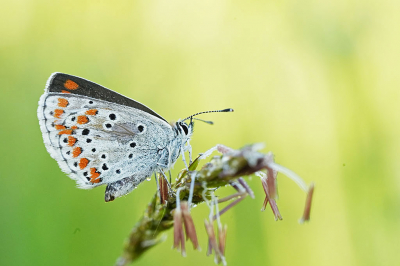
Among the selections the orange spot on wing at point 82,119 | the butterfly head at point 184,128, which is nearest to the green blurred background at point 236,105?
the orange spot on wing at point 82,119

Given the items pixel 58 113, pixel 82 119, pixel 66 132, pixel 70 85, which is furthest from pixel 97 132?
pixel 70 85

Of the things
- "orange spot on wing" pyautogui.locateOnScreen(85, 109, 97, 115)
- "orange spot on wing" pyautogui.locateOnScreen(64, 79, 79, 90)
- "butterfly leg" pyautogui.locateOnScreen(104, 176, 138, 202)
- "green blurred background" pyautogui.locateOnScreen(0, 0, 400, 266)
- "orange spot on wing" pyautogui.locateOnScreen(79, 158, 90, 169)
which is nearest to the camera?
"butterfly leg" pyautogui.locateOnScreen(104, 176, 138, 202)

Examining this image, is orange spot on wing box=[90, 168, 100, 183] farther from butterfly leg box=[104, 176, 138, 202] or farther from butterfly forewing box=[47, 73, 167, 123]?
butterfly forewing box=[47, 73, 167, 123]

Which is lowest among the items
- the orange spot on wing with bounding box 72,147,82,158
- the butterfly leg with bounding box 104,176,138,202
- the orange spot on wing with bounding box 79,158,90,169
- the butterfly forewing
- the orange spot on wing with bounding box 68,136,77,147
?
the butterfly leg with bounding box 104,176,138,202

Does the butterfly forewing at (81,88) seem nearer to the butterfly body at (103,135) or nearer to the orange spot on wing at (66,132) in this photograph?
the butterfly body at (103,135)

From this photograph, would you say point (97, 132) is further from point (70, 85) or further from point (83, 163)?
point (70, 85)

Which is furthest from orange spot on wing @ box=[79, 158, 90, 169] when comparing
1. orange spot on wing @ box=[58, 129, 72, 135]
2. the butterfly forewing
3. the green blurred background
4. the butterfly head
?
the butterfly head
